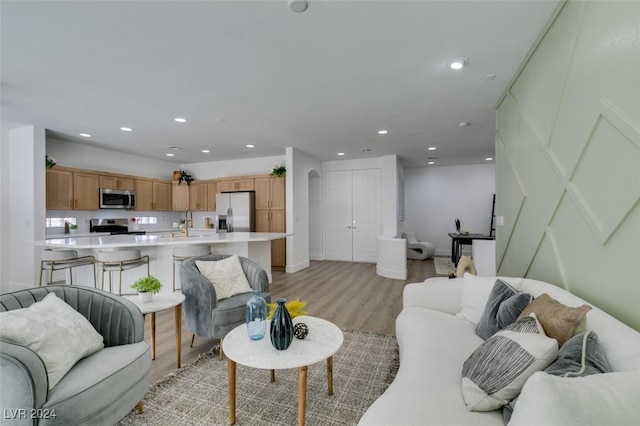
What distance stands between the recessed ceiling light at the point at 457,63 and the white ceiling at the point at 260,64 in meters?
0.08

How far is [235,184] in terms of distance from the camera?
6793mm

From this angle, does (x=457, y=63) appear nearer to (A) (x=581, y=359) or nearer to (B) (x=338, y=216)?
(A) (x=581, y=359)

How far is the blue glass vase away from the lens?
1775 mm

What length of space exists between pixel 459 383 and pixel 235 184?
631 centimetres

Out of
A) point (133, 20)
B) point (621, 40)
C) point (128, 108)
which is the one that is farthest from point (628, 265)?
point (128, 108)

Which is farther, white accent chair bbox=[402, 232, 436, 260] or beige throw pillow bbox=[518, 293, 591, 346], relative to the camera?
white accent chair bbox=[402, 232, 436, 260]

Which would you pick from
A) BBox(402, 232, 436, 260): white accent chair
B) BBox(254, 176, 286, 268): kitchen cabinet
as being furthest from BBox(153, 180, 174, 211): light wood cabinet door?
BBox(402, 232, 436, 260): white accent chair

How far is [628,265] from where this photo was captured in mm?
1349

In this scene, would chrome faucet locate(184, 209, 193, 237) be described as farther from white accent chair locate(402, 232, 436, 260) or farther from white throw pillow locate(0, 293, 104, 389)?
white accent chair locate(402, 232, 436, 260)

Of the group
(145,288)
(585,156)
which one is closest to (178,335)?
(145,288)

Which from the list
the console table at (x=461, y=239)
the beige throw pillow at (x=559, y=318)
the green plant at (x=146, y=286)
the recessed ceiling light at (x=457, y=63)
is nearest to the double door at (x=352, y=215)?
the console table at (x=461, y=239)

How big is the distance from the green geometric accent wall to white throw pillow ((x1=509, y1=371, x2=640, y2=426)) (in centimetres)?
76

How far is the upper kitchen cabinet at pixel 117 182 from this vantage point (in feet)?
18.9

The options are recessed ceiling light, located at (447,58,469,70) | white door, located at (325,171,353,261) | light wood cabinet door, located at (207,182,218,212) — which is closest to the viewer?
recessed ceiling light, located at (447,58,469,70)
